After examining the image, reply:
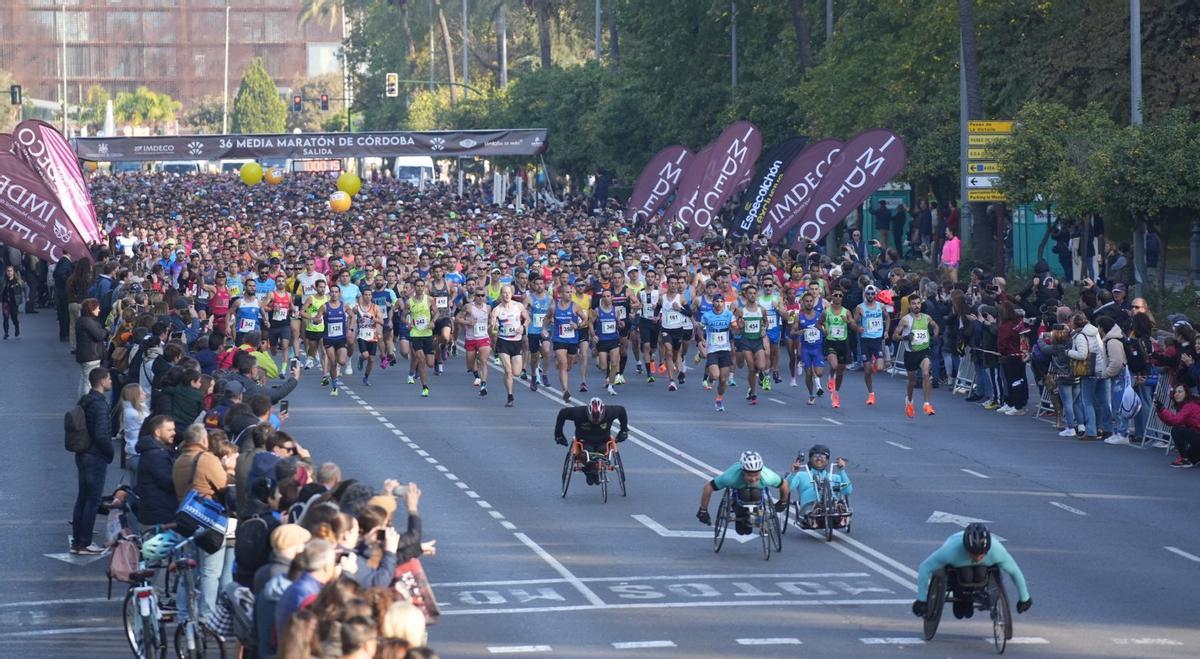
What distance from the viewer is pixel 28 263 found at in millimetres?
42344

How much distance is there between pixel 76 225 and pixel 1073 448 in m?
14.3

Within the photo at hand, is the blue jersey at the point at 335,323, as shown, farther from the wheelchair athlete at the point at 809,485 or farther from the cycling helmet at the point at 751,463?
the cycling helmet at the point at 751,463

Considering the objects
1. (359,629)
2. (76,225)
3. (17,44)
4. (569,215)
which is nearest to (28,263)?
(76,225)

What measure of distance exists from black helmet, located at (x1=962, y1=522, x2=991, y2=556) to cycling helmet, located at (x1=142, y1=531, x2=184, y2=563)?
512 centimetres

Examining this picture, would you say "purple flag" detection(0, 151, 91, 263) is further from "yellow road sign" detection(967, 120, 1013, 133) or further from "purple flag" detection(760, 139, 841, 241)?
"yellow road sign" detection(967, 120, 1013, 133)

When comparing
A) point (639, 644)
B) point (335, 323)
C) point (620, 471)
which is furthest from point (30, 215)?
point (639, 644)

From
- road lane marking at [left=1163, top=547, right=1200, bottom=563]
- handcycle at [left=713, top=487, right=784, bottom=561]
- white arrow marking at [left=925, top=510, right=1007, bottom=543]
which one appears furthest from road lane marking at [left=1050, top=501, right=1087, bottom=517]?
handcycle at [left=713, top=487, right=784, bottom=561]

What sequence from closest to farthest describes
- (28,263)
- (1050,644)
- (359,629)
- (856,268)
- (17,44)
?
(359,629) < (1050,644) < (856,268) < (28,263) < (17,44)

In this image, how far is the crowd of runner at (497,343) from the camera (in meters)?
13.1

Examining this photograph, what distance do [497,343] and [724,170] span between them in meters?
12.2

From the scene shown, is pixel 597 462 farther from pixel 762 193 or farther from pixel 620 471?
pixel 762 193

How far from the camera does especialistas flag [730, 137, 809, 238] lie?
36878 mm

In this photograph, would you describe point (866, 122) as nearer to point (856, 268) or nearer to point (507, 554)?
point (856, 268)

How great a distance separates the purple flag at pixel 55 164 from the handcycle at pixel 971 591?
18.2 meters
